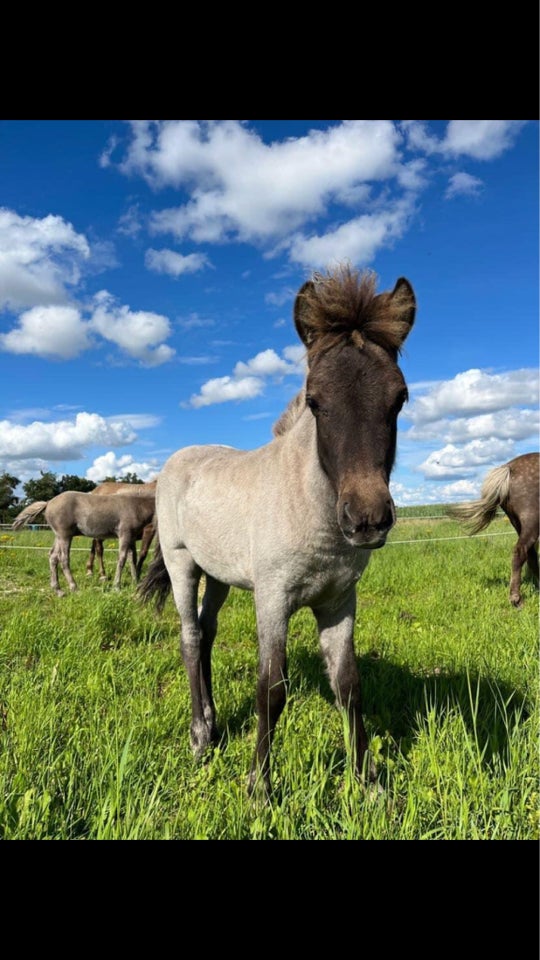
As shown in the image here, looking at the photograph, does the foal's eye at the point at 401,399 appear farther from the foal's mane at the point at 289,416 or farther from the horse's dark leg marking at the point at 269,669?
the horse's dark leg marking at the point at 269,669

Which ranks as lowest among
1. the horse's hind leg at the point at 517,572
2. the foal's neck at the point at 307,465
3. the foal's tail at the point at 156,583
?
the horse's hind leg at the point at 517,572

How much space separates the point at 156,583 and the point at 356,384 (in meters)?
3.85

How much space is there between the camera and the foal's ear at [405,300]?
2.95 m

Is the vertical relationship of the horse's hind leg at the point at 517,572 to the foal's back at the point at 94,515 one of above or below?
below

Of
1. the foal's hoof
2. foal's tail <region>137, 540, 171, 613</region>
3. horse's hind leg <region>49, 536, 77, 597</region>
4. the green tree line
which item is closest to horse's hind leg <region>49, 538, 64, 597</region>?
horse's hind leg <region>49, 536, 77, 597</region>

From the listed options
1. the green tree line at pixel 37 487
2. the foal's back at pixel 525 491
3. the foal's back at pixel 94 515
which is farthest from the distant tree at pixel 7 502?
the foal's back at pixel 525 491

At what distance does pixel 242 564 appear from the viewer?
3.58 m

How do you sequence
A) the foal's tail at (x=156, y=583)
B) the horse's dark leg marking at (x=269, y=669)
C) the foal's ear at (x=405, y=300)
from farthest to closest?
the foal's tail at (x=156, y=583) < the horse's dark leg marking at (x=269, y=669) < the foal's ear at (x=405, y=300)

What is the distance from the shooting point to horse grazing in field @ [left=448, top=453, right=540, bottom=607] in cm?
920

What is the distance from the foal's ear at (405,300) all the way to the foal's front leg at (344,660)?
5.48 feet

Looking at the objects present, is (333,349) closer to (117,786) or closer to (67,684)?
(117,786)
